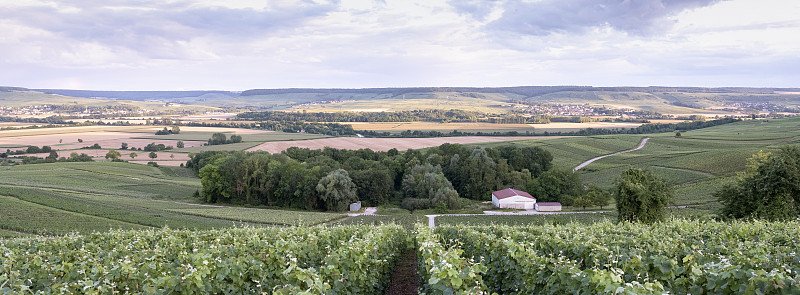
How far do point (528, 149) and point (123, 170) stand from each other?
6970cm

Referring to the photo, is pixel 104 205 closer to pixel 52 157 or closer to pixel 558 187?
pixel 558 187

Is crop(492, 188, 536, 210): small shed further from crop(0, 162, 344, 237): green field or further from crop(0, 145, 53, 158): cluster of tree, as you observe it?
crop(0, 145, 53, 158): cluster of tree

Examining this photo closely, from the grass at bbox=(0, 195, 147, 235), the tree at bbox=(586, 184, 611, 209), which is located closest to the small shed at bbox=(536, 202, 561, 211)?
the tree at bbox=(586, 184, 611, 209)

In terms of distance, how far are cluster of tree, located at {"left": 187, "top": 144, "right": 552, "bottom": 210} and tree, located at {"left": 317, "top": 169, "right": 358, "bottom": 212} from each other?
0.64 ft

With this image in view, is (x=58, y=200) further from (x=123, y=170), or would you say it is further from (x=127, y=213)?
(x=123, y=170)

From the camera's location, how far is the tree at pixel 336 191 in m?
59.7

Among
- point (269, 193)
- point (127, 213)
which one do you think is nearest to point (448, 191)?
point (269, 193)

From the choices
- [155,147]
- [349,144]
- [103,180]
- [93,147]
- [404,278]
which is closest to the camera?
[404,278]

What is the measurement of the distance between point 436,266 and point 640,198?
96.6ft

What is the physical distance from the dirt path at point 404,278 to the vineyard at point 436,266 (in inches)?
23.4

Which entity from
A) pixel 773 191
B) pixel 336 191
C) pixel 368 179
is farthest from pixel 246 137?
pixel 773 191

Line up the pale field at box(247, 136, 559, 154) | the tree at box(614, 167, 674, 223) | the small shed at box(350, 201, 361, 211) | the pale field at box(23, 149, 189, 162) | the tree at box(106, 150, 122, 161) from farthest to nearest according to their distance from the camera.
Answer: the pale field at box(247, 136, 559, 154) → the pale field at box(23, 149, 189, 162) → the tree at box(106, 150, 122, 161) → the small shed at box(350, 201, 361, 211) → the tree at box(614, 167, 674, 223)

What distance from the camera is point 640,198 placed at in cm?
3319

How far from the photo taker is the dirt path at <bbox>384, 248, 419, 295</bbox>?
16781 millimetres
